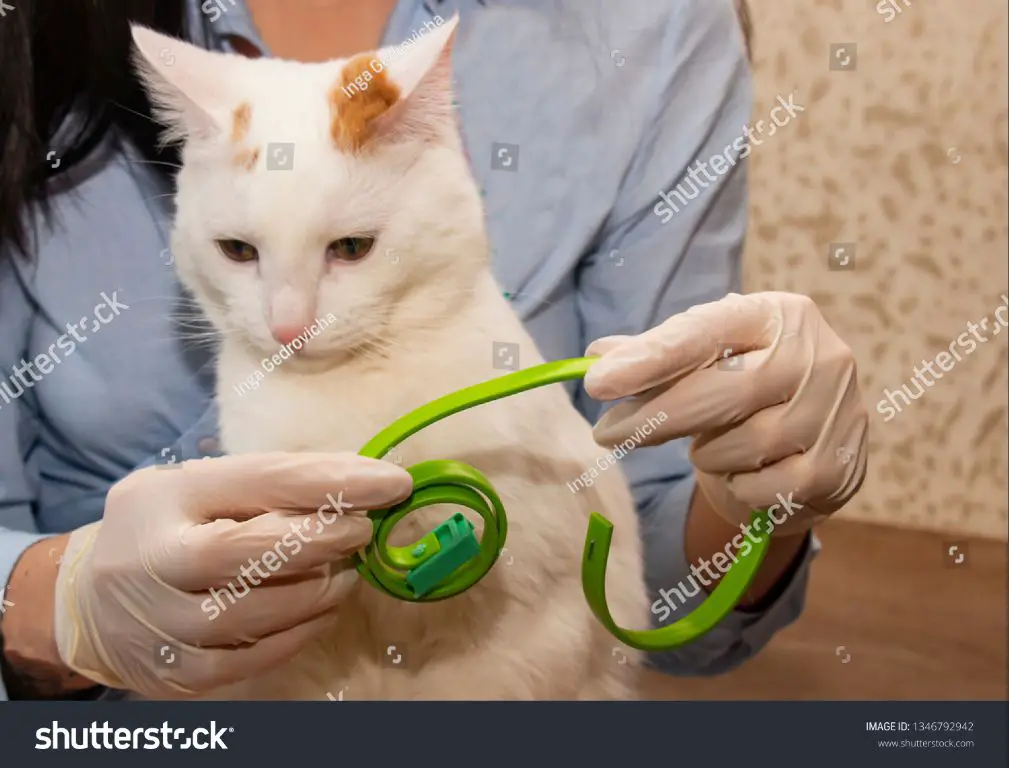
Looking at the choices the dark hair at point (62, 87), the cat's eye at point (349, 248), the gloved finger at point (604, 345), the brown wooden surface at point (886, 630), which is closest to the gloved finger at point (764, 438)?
the gloved finger at point (604, 345)

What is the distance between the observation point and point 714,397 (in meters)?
0.81

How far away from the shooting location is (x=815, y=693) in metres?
1.03

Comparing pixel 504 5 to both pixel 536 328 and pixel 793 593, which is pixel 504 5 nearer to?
pixel 536 328

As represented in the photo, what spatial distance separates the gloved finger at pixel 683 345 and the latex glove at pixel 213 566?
18cm

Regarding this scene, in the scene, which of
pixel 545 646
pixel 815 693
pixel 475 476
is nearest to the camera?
pixel 475 476

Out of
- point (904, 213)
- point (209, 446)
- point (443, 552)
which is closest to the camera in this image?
point (443, 552)

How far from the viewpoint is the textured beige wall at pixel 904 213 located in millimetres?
986

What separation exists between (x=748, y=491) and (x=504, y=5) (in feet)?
1.65

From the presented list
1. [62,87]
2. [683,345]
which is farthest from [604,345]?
[62,87]

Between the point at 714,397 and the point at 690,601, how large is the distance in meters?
0.27

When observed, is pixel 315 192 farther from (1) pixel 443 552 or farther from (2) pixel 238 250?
(1) pixel 443 552

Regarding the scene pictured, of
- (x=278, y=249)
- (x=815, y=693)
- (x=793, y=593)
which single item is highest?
(x=278, y=249)

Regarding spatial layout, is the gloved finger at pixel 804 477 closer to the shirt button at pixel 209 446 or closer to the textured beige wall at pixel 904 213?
the textured beige wall at pixel 904 213

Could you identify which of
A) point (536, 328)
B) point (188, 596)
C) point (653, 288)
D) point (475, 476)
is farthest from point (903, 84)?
point (188, 596)
